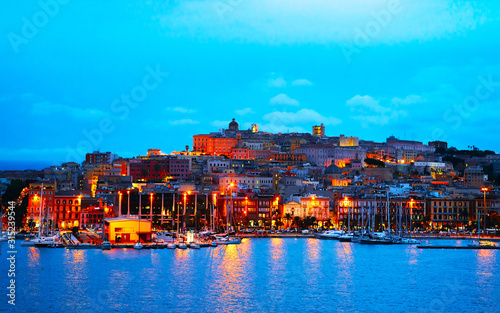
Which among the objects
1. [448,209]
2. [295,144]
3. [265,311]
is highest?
[295,144]

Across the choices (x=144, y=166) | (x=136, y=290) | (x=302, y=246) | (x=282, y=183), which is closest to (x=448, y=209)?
(x=282, y=183)

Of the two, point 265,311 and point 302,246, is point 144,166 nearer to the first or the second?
point 302,246

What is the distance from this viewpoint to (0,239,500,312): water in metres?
29.4

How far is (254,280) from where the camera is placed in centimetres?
3588

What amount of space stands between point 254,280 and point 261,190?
4450 cm

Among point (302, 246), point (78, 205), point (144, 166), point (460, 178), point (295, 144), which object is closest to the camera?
point (302, 246)

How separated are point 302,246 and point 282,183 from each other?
94.7ft

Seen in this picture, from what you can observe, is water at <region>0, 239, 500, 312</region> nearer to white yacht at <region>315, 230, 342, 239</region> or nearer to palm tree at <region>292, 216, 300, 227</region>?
white yacht at <region>315, 230, 342, 239</region>

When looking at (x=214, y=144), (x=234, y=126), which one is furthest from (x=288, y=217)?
(x=234, y=126)

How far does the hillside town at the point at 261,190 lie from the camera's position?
70125 millimetres

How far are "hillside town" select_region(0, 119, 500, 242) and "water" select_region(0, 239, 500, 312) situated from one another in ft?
35.0

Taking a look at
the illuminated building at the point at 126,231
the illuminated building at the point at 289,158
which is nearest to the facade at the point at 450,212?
the illuminated building at the point at 126,231

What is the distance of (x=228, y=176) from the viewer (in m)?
83.9

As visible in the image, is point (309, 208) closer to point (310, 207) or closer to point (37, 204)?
point (310, 207)
